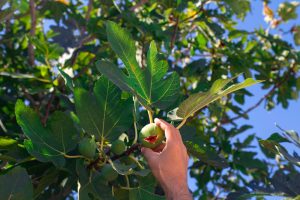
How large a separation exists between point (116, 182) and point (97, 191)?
298 mm

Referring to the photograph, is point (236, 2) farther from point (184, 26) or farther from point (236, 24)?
point (236, 24)

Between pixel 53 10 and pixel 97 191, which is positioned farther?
pixel 53 10

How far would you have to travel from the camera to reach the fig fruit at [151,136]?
69.3 inches

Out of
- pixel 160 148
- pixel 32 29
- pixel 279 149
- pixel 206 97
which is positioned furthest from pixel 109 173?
pixel 32 29

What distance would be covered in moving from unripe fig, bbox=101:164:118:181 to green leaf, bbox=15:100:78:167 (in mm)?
151

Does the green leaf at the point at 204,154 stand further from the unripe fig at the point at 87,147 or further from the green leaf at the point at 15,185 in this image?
the green leaf at the point at 15,185

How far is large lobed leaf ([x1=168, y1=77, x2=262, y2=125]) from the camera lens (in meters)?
1.61

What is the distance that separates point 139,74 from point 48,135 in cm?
39

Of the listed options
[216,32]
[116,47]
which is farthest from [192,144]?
[216,32]

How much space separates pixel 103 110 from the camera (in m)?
1.91

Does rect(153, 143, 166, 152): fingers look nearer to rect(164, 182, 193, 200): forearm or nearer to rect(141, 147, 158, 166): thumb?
rect(141, 147, 158, 166): thumb

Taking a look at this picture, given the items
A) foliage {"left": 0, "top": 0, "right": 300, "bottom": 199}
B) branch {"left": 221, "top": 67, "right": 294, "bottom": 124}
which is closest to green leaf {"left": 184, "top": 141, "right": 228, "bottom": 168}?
foliage {"left": 0, "top": 0, "right": 300, "bottom": 199}

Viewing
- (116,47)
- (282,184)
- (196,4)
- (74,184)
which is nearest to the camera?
(116,47)

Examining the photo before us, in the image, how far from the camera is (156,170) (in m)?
1.74
